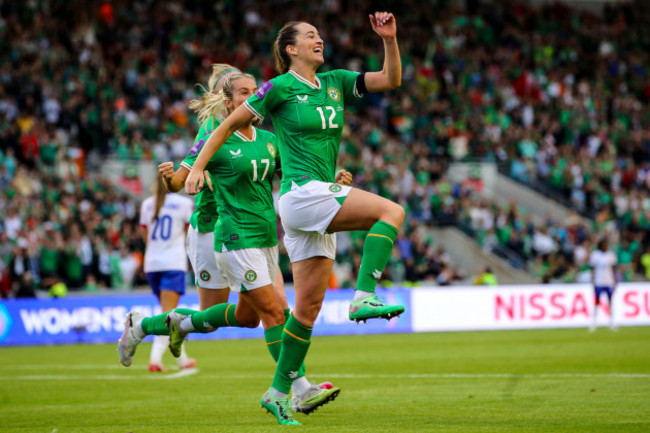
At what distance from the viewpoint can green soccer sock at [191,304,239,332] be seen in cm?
805

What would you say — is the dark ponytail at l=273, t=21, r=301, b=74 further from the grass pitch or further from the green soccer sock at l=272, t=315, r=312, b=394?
the grass pitch

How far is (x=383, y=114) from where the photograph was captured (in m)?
30.2

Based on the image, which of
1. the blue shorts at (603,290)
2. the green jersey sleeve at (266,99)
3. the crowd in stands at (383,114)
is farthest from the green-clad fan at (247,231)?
the blue shorts at (603,290)

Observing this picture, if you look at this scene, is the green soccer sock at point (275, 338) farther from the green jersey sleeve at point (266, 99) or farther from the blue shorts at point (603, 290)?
the blue shorts at point (603, 290)

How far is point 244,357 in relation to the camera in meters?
14.9

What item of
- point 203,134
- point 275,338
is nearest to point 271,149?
point 203,134

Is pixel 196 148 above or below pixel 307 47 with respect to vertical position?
below

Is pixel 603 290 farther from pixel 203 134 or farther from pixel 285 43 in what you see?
pixel 285 43

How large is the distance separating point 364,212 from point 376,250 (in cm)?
27

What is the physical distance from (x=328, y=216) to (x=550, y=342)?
1126 centimetres

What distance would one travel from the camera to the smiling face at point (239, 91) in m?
8.09

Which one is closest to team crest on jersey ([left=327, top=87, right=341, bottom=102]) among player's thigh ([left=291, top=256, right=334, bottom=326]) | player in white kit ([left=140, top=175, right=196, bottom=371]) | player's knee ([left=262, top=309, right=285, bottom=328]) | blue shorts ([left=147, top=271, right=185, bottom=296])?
player's thigh ([left=291, top=256, right=334, bottom=326])

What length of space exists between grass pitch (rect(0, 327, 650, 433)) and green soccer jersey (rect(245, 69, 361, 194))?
5.90 ft

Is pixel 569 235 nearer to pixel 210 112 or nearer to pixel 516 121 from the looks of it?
pixel 516 121
